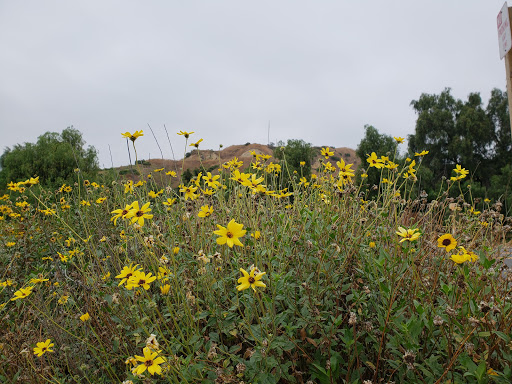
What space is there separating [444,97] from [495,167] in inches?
252

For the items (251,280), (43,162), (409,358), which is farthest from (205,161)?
(43,162)

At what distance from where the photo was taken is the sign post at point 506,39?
384 centimetres

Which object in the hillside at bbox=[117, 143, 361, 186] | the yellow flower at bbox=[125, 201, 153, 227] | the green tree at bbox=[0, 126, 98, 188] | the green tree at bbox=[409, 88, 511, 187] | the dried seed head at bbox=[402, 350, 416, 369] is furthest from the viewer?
the green tree at bbox=[409, 88, 511, 187]

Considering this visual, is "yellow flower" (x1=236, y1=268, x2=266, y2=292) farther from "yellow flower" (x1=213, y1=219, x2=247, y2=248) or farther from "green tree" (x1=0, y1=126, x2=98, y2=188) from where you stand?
"green tree" (x1=0, y1=126, x2=98, y2=188)

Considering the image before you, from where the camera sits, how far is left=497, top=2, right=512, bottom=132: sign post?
151 inches

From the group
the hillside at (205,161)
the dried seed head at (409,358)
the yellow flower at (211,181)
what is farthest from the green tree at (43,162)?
the dried seed head at (409,358)

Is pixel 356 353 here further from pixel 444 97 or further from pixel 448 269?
pixel 444 97

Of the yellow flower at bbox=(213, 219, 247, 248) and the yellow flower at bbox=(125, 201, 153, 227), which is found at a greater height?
the yellow flower at bbox=(125, 201, 153, 227)

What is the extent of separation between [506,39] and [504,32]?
0.29 ft

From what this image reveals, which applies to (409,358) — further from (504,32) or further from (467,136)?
(467,136)

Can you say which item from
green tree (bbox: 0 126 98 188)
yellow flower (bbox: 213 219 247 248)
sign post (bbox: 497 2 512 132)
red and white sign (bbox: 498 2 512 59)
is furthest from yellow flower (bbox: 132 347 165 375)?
green tree (bbox: 0 126 98 188)

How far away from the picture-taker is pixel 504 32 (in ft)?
13.0

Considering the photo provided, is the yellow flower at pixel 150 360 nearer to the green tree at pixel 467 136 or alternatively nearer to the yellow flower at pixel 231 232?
the yellow flower at pixel 231 232

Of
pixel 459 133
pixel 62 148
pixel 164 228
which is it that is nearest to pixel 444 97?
pixel 459 133
